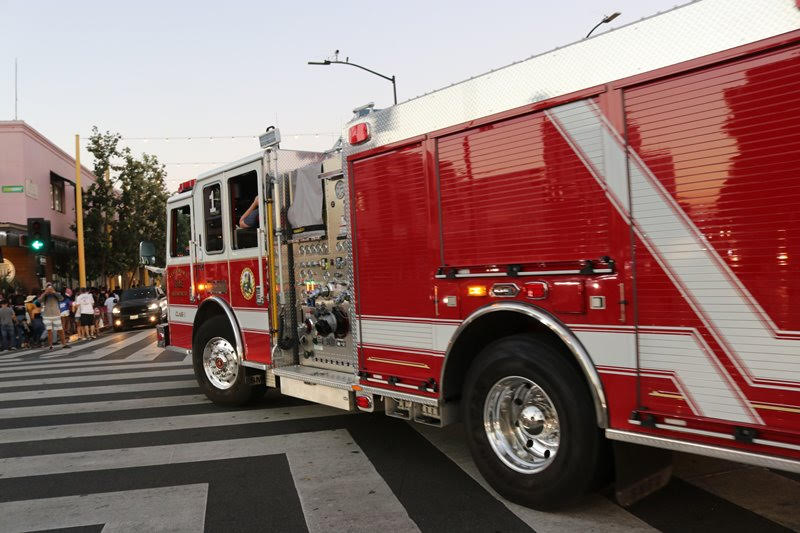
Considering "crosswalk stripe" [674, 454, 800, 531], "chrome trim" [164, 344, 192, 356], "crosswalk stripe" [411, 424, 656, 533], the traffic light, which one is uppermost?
the traffic light

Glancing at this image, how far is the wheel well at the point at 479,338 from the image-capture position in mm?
4055

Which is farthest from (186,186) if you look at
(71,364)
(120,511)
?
(71,364)

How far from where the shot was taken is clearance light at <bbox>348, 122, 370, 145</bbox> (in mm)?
5156

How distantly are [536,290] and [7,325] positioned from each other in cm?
1670

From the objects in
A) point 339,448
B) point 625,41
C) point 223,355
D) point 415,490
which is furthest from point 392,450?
point 625,41

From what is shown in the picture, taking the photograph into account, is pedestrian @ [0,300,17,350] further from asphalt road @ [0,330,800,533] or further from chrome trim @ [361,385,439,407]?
chrome trim @ [361,385,439,407]

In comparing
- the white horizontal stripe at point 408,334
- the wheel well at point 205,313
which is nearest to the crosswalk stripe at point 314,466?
the white horizontal stripe at point 408,334

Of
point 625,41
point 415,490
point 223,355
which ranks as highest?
point 625,41

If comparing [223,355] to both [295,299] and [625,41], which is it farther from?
[625,41]

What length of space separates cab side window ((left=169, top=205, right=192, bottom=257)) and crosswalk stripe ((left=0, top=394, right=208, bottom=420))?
1810 millimetres

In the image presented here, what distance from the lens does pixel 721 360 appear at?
3.15 metres

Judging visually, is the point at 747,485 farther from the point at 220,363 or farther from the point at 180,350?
the point at 180,350

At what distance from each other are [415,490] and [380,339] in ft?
3.91

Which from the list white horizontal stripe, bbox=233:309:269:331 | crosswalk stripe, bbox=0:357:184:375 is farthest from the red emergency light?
crosswalk stripe, bbox=0:357:184:375
